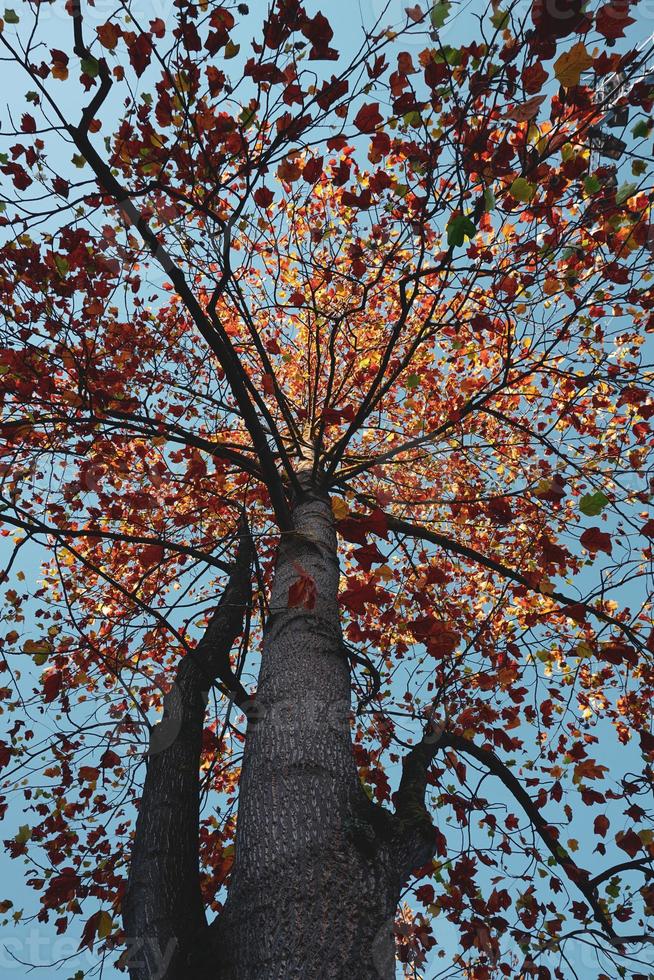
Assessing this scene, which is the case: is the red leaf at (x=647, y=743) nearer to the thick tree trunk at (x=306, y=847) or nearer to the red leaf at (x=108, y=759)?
the thick tree trunk at (x=306, y=847)

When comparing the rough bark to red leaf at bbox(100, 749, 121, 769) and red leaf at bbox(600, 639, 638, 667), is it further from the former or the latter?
red leaf at bbox(600, 639, 638, 667)

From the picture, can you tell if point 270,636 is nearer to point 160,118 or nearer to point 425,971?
point 425,971

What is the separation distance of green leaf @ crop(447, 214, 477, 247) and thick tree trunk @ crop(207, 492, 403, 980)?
209 cm

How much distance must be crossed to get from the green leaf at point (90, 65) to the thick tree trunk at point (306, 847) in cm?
268

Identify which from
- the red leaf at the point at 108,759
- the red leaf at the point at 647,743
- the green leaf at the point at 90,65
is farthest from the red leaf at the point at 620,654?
the green leaf at the point at 90,65

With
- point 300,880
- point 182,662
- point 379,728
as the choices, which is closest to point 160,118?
point 182,662

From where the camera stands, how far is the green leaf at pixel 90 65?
2332mm

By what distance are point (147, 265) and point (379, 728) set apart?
428 cm

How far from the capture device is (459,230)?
2654mm

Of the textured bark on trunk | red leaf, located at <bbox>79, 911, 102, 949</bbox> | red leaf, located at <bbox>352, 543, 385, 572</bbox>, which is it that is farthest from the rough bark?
red leaf, located at <bbox>79, 911, 102, 949</bbox>

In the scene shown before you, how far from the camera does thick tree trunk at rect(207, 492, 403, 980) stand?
1620 mm

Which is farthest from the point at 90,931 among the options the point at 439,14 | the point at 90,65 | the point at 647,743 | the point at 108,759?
the point at 439,14

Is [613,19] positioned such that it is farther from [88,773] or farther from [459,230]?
[88,773]

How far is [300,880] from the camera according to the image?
174cm
